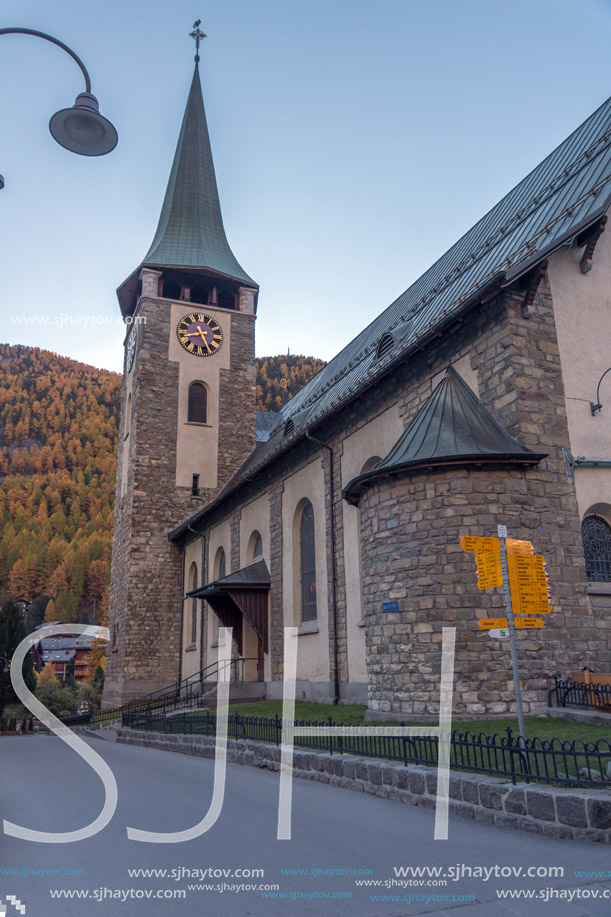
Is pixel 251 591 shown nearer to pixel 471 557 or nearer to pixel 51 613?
pixel 471 557

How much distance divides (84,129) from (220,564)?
22.1 m

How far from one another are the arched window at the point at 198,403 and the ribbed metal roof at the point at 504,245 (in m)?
9.74

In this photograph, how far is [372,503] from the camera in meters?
13.8

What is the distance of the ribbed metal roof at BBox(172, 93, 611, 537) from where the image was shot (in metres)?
13.7

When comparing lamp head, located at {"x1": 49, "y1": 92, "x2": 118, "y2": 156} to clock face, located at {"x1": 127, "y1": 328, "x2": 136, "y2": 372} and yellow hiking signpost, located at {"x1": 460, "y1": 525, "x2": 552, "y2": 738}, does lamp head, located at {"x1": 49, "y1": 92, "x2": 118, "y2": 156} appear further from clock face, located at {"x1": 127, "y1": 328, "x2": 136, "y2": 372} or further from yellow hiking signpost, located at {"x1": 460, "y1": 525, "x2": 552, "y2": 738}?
clock face, located at {"x1": 127, "y1": 328, "x2": 136, "y2": 372}

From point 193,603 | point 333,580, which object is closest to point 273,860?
point 333,580

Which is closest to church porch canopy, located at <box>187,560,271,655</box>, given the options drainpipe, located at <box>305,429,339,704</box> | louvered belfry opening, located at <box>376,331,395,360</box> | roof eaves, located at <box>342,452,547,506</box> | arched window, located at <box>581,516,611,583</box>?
drainpipe, located at <box>305,429,339,704</box>

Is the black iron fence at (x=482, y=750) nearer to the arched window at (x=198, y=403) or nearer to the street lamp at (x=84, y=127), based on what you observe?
the street lamp at (x=84, y=127)

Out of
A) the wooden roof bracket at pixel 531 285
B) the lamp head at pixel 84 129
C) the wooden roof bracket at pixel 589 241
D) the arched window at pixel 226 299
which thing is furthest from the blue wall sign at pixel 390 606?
the arched window at pixel 226 299

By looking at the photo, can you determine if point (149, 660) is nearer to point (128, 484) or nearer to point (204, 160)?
point (128, 484)

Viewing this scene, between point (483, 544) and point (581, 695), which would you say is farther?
point (581, 695)

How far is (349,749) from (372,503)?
4.98 m

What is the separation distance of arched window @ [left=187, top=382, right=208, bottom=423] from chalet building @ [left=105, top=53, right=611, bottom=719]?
10.5 ft

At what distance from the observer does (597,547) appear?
43.8ft
